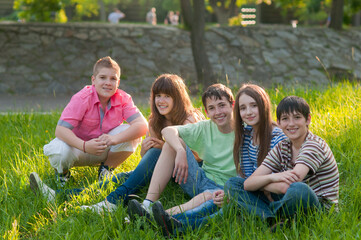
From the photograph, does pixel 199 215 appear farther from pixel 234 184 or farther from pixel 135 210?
pixel 135 210

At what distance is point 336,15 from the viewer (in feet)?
40.1

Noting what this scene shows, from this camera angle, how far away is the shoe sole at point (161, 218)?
261cm

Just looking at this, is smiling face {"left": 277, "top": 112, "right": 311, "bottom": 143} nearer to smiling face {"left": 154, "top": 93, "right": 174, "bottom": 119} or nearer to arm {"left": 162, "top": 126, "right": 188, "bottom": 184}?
arm {"left": 162, "top": 126, "right": 188, "bottom": 184}

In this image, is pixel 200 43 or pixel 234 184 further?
pixel 200 43

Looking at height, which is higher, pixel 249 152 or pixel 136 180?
pixel 249 152

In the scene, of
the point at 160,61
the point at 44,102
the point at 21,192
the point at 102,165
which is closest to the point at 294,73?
the point at 160,61

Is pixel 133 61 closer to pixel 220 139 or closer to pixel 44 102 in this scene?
pixel 44 102

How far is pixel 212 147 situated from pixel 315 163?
0.94 metres

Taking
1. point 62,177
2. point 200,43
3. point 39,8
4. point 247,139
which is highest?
point 39,8

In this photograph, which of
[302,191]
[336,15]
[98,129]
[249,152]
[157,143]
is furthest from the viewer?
[336,15]

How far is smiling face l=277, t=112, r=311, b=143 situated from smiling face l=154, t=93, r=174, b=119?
3.59 ft

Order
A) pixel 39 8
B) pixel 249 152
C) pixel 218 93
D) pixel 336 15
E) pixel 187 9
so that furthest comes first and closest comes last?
pixel 336 15 < pixel 39 8 < pixel 187 9 < pixel 218 93 < pixel 249 152

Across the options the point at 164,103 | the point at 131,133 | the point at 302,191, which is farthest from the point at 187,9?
the point at 302,191

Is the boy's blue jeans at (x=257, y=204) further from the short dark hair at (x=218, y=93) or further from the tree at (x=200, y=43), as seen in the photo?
the tree at (x=200, y=43)
